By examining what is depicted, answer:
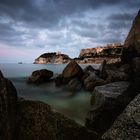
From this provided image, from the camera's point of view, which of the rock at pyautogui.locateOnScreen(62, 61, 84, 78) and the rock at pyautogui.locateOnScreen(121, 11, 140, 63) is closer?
the rock at pyautogui.locateOnScreen(121, 11, 140, 63)

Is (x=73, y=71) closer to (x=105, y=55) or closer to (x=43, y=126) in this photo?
(x=43, y=126)

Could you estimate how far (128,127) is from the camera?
202 inches

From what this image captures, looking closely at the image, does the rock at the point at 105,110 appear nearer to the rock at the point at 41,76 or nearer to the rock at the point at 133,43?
the rock at the point at 133,43

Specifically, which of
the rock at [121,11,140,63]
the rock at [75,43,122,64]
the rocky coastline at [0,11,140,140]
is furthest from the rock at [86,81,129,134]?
the rock at [75,43,122,64]

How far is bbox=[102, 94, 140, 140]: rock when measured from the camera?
Result: 498 cm

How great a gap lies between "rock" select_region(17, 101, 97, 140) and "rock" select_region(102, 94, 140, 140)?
4.48ft

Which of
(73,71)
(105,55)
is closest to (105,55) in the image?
(105,55)

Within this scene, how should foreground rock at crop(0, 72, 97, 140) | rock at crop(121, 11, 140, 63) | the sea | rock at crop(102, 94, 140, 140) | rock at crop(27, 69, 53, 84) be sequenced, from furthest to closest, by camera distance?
rock at crop(27, 69, 53, 84)
rock at crop(121, 11, 140, 63)
the sea
foreground rock at crop(0, 72, 97, 140)
rock at crop(102, 94, 140, 140)

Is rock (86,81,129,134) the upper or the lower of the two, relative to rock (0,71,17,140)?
lower

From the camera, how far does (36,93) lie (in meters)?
21.4

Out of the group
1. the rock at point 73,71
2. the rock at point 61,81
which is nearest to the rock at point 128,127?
the rock at point 73,71

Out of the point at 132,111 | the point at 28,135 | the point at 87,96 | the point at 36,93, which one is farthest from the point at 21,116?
the point at 36,93

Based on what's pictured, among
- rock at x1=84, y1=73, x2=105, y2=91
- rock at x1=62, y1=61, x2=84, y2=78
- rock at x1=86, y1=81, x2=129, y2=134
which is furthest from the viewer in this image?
rock at x1=62, y1=61, x2=84, y2=78

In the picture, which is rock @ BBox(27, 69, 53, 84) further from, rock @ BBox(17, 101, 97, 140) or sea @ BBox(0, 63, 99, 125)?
rock @ BBox(17, 101, 97, 140)
